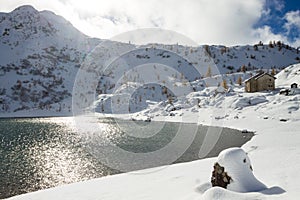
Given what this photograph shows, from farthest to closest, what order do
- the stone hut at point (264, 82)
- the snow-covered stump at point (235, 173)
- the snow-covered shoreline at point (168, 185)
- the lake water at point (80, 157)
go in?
the stone hut at point (264, 82) → the lake water at point (80, 157) → the snow-covered shoreline at point (168, 185) → the snow-covered stump at point (235, 173)

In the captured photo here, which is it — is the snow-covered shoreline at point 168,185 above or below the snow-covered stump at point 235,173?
below

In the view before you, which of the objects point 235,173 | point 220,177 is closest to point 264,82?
point 220,177

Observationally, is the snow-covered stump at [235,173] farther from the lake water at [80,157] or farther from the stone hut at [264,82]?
the stone hut at [264,82]

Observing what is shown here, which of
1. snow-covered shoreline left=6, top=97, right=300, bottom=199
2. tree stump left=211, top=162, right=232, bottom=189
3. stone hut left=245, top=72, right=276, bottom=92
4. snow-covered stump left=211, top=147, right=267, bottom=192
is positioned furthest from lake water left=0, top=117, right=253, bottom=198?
stone hut left=245, top=72, right=276, bottom=92

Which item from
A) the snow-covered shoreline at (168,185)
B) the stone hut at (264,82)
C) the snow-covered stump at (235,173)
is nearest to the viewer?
the snow-covered stump at (235,173)

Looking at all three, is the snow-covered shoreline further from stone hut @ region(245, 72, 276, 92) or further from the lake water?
stone hut @ region(245, 72, 276, 92)

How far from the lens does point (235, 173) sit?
56.2 ft

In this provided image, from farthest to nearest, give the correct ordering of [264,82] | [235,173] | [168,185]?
[264,82] → [168,185] → [235,173]

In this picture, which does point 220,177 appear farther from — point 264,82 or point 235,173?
point 264,82

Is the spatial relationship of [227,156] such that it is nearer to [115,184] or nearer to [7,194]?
[115,184]

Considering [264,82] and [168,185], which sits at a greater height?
[264,82]

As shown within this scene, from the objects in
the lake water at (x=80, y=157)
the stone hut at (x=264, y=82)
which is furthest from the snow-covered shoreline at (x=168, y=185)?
the stone hut at (x=264, y=82)

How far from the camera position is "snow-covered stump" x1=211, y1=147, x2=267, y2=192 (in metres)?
16.6

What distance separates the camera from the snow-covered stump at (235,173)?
16.6 metres
